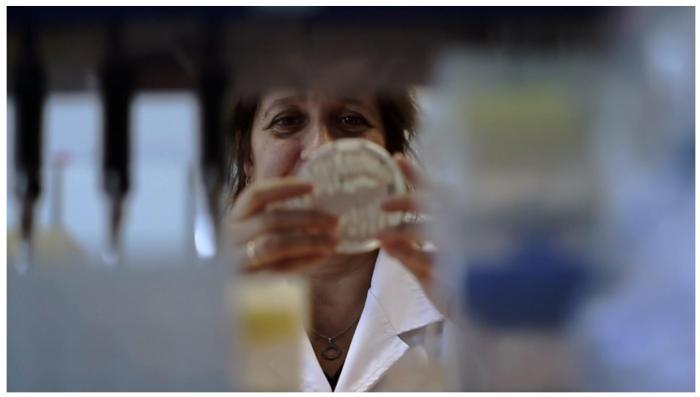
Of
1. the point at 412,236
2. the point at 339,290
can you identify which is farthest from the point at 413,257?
the point at 339,290

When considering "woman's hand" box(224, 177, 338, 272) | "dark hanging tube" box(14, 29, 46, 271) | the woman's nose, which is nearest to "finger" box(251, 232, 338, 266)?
"woman's hand" box(224, 177, 338, 272)

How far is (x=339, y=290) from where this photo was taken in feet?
3.87

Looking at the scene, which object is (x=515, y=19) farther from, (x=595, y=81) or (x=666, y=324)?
(x=666, y=324)

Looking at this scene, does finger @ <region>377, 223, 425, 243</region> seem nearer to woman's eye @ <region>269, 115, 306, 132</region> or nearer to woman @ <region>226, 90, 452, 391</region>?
woman @ <region>226, 90, 452, 391</region>

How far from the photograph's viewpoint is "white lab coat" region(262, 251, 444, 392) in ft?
3.74

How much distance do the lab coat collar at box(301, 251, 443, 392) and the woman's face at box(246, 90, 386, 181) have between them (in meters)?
0.17

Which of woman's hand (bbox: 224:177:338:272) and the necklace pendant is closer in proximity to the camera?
woman's hand (bbox: 224:177:338:272)

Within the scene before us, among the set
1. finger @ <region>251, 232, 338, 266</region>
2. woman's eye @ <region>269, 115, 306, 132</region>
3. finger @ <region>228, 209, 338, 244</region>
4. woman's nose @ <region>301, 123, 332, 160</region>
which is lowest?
finger @ <region>251, 232, 338, 266</region>

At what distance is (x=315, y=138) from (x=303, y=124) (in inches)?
1.0

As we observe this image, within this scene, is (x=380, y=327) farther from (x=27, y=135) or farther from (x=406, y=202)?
(x=27, y=135)

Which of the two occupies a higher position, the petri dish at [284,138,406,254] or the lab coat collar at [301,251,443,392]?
the petri dish at [284,138,406,254]

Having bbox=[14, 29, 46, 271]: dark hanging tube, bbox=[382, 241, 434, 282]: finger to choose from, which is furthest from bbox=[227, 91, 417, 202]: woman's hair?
bbox=[14, 29, 46, 271]: dark hanging tube

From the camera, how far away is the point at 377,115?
3.58ft

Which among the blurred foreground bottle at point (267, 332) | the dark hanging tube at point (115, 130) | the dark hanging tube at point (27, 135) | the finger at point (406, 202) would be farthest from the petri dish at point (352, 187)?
the dark hanging tube at point (27, 135)
